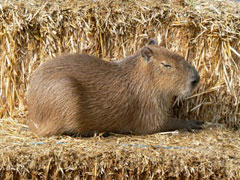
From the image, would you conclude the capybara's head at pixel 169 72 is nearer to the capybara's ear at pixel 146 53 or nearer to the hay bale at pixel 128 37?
the capybara's ear at pixel 146 53

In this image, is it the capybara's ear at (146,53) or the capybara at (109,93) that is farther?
the capybara's ear at (146,53)

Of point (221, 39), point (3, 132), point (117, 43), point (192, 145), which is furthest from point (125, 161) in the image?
point (221, 39)

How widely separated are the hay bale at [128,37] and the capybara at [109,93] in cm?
42

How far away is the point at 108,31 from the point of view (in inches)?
196

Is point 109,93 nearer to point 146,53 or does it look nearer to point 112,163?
point 146,53

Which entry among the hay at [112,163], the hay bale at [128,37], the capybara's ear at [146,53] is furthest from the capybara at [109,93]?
the hay at [112,163]

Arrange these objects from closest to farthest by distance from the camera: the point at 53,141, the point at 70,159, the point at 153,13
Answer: the point at 70,159
the point at 53,141
the point at 153,13

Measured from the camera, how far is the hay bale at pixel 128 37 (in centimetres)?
489

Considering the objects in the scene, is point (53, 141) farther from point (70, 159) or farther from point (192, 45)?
point (192, 45)

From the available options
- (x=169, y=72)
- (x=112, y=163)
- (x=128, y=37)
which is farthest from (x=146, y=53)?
(x=112, y=163)

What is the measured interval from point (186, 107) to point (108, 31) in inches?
55.6

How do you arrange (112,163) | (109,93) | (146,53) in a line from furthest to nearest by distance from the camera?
Result: 1. (146,53)
2. (109,93)
3. (112,163)

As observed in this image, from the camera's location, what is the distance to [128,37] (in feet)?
16.5

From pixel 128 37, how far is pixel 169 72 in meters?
0.84
